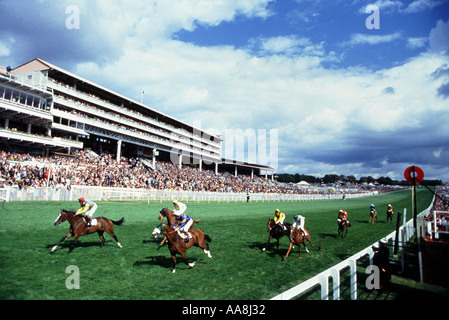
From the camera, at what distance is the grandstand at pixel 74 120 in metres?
26.8

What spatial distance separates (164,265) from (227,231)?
561cm

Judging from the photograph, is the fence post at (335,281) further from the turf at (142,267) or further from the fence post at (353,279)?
the turf at (142,267)

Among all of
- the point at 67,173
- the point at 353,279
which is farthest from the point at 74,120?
the point at 353,279

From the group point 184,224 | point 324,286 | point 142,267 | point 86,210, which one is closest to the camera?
point 324,286

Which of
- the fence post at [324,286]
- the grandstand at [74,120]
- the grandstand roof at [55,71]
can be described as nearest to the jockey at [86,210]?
the fence post at [324,286]

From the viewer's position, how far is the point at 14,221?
36.0 ft

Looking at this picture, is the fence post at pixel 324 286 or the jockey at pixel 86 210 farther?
the jockey at pixel 86 210

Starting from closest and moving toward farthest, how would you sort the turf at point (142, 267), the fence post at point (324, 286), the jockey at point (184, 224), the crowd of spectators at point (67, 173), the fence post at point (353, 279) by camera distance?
the fence post at point (324, 286) < the fence post at point (353, 279) < the turf at point (142, 267) < the jockey at point (184, 224) < the crowd of spectators at point (67, 173)

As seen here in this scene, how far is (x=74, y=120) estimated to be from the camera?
33844 mm

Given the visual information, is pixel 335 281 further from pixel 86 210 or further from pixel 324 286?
pixel 86 210

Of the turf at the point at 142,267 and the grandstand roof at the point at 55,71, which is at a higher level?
the grandstand roof at the point at 55,71

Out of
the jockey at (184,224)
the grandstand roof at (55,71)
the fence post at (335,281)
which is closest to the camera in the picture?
the fence post at (335,281)

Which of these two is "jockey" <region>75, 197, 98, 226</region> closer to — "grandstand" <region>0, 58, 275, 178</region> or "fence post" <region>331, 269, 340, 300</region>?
"fence post" <region>331, 269, 340, 300</region>
